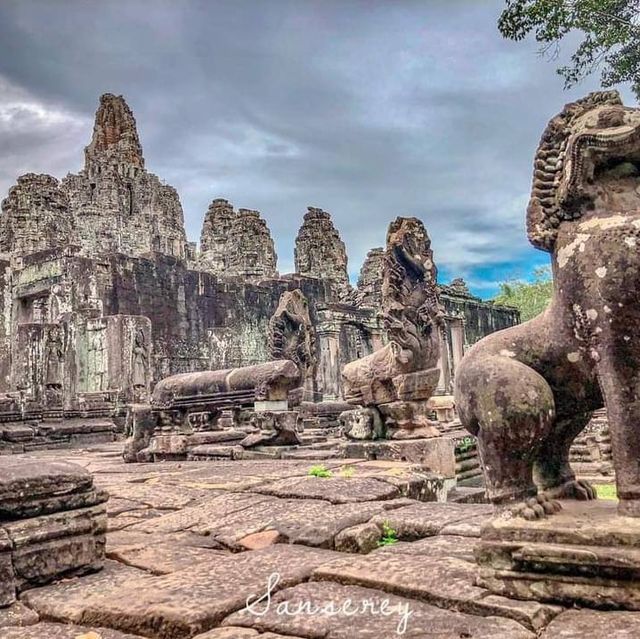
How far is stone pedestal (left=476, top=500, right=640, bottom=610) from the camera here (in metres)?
1.83

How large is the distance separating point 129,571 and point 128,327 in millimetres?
14500

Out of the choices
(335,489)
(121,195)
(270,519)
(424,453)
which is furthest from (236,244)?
(270,519)

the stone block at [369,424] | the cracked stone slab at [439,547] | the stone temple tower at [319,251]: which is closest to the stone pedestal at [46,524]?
the cracked stone slab at [439,547]

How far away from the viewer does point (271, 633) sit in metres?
1.85

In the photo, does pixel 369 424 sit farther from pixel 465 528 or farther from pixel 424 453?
pixel 465 528

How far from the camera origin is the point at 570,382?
2.22 meters

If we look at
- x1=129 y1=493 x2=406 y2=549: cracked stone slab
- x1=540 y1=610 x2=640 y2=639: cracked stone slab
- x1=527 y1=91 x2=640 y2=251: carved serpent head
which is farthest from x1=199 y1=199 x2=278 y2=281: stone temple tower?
x1=540 y1=610 x2=640 y2=639: cracked stone slab

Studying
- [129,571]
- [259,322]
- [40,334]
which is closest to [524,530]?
[129,571]

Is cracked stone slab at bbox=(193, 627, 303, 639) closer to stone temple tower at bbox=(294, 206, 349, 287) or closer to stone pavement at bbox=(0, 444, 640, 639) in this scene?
stone pavement at bbox=(0, 444, 640, 639)

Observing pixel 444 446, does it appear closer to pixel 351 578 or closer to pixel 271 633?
pixel 351 578

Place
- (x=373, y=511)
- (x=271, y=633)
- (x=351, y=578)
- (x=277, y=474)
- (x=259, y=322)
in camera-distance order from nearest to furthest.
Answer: (x=271, y=633) → (x=351, y=578) → (x=373, y=511) → (x=277, y=474) → (x=259, y=322)

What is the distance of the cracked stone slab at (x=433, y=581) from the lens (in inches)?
73.3

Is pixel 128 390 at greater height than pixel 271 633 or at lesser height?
greater

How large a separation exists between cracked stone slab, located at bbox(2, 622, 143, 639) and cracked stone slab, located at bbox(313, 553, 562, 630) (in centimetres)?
75
